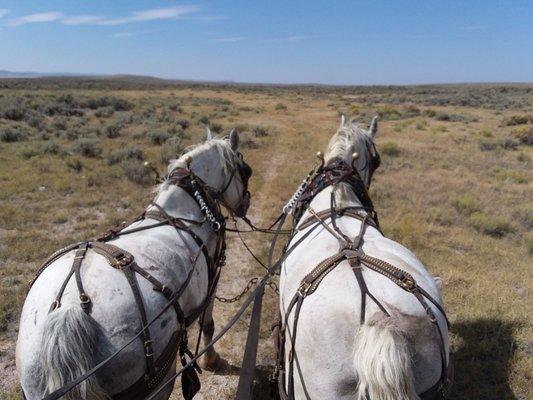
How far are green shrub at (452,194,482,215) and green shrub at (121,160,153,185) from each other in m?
8.71

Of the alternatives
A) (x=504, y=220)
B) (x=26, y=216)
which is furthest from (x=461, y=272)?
(x=26, y=216)

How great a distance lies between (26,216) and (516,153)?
1899cm

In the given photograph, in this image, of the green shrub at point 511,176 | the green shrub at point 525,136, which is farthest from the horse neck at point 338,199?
the green shrub at point 525,136

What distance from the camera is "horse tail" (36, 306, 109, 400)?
214 cm

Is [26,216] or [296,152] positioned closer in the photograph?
[26,216]

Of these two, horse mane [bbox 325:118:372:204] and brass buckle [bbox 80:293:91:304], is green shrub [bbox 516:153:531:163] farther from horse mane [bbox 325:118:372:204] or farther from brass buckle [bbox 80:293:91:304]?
brass buckle [bbox 80:293:91:304]

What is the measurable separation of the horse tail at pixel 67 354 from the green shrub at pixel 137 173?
10.1m

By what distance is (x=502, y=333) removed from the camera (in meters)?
4.93

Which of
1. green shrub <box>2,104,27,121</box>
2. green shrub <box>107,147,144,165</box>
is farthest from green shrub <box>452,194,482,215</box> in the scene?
green shrub <box>2,104,27,121</box>

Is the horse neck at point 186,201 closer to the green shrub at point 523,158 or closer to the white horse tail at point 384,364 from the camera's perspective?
the white horse tail at point 384,364

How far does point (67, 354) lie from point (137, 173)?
10507 mm

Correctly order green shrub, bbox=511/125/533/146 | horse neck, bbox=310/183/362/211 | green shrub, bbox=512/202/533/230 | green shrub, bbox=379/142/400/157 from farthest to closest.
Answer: green shrub, bbox=511/125/533/146, green shrub, bbox=379/142/400/157, green shrub, bbox=512/202/533/230, horse neck, bbox=310/183/362/211

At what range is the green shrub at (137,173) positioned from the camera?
11922mm

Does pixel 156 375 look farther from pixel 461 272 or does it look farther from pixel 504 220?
pixel 504 220
